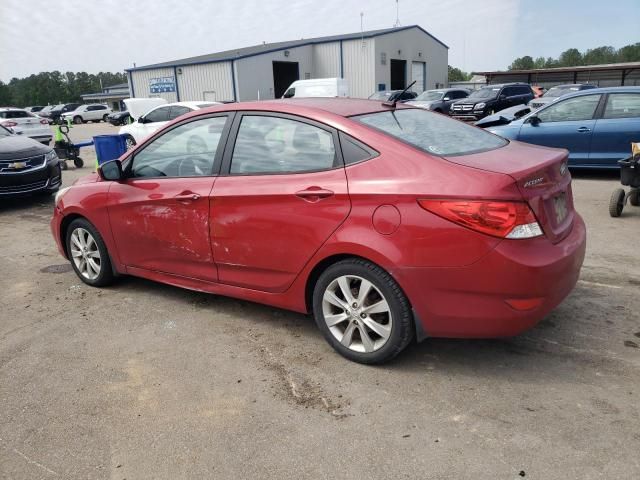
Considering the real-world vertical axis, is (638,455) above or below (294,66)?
below

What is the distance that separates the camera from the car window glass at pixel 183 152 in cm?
394

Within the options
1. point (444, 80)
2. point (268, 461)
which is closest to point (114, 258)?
point (268, 461)

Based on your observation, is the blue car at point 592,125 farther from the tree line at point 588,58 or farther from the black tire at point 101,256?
the tree line at point 588,58

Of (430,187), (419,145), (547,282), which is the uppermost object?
(419,145)

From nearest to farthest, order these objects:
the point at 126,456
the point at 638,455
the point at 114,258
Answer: the point at 638,455
the point at 126,456
the point at 114,258

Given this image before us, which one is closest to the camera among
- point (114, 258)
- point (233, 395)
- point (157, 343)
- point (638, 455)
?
point (638, 455)

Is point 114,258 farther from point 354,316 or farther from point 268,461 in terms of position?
point 268,461

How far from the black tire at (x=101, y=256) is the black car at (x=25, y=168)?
4.64 m

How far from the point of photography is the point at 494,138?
3.86 m

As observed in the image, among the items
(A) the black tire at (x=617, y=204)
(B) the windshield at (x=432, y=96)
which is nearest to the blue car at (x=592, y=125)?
(A) the black tire at (x=617, y=204)

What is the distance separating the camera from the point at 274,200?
11.4 ft

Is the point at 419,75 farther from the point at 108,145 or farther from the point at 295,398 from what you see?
the point at 295,398

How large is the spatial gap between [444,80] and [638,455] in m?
48.3

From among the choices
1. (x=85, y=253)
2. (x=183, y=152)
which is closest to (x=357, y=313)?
(x=183, y=152)
